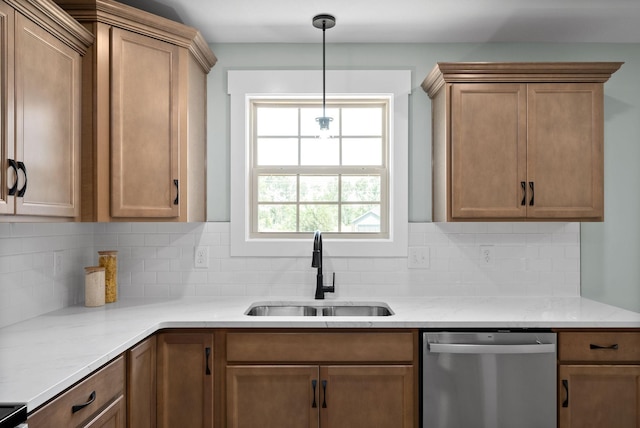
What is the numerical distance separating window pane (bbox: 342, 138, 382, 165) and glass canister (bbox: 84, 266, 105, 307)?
1550mm

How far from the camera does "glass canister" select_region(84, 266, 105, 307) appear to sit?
8.30 ft

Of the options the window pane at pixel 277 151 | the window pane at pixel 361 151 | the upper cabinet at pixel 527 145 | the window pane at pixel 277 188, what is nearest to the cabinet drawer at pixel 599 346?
the upper cabinet at pixel 527 145

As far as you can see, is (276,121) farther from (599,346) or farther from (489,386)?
(599,346)

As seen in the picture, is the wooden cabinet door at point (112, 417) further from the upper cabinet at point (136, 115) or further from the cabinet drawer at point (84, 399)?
the upper cabinet at point (136, 115)

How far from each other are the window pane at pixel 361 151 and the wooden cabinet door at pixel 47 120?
1526 mm

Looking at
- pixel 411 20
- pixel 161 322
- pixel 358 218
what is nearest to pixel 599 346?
pixel 358 218

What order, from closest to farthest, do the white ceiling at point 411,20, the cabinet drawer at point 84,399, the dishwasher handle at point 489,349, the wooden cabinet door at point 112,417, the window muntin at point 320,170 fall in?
1. the cabinet drawer at point 84,399
2. the wooden cabinet door at point 112,417
3. the dishwasher handle at point 489,349
4. the white ceiling at point 411,20
5. the window muntin at point 320,170

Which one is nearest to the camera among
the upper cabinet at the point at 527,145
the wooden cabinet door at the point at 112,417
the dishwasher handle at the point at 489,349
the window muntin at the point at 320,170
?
the wooden cabinet door at the point at 112,417

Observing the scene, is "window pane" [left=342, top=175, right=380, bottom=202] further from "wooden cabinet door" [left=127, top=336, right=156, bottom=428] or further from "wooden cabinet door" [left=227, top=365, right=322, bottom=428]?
"wooden cabinet door" [left=127, top=336, right=156, bottom=428]

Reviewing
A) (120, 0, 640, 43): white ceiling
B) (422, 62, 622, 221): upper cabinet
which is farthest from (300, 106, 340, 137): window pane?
(422, 62, 622, 221): upper cabinet

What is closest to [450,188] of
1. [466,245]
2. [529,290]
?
[466,245]

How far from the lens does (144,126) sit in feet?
7.72

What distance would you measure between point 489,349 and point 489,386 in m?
0.18

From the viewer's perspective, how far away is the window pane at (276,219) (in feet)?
9.95
